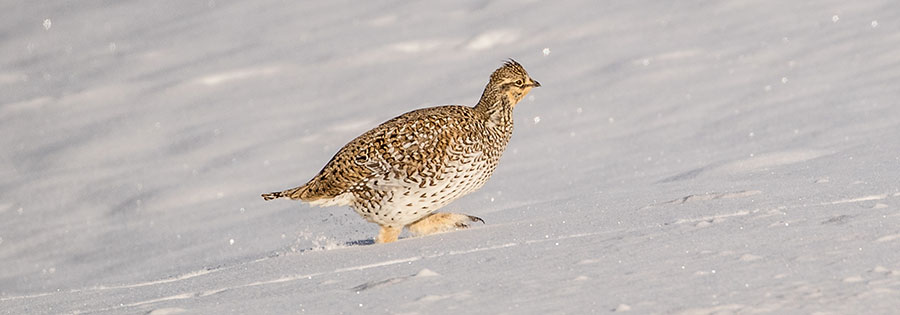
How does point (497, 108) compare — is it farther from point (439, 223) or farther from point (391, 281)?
point (391, 281)

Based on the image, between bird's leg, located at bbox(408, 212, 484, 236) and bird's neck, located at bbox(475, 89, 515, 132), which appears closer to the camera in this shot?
bird's leg, located at bbox(408, 212, 484, 236)

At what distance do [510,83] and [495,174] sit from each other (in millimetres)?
3442

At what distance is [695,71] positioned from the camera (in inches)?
479

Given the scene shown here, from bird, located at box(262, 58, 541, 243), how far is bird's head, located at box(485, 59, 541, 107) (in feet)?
0.82

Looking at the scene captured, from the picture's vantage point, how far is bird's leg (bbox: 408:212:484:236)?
6301mm

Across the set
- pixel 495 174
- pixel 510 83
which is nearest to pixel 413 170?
pixel 510 83

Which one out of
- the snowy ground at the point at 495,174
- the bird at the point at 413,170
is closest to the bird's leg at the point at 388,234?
the bird at the point at 413,170

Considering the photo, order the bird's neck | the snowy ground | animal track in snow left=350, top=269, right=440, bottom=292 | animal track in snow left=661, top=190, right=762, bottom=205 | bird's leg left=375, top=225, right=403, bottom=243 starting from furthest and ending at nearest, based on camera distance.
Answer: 1. the bird's neck
2. bird's leg left=375, top=225, right=403, bottom=243
3. animal track in snow left=661, top=190, right=762, bottom=205
4. animal track in snow left=350, top=269, right=440, bottom=292
5. the snowy ground

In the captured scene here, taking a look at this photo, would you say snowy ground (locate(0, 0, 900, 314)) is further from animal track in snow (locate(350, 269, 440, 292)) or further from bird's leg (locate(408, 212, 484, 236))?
bird's leg (locate(408, 212, 484, 236))

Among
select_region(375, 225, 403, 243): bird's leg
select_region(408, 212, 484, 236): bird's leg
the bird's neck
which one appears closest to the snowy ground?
select_region(375, 225, 403, 243): bird's leg

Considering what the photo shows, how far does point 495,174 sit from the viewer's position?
10.1m

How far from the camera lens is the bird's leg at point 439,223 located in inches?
248

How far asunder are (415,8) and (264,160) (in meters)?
5.34

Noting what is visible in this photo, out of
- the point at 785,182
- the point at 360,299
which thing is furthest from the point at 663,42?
the point at 360,299
